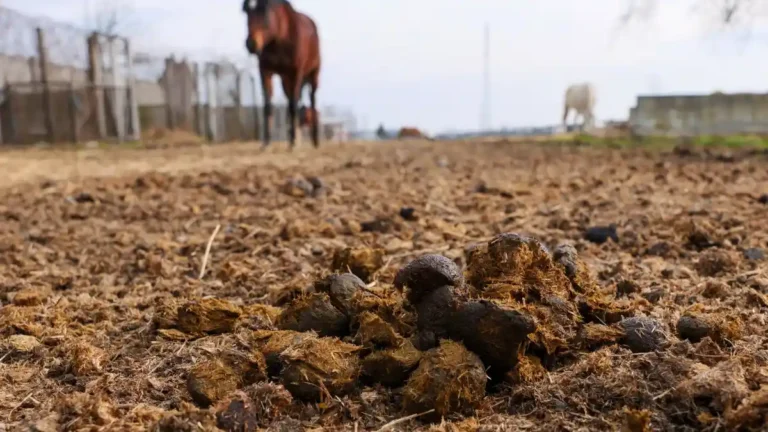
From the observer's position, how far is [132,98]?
1747 cm

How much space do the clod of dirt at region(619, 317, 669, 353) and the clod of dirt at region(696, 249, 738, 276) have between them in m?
0.99

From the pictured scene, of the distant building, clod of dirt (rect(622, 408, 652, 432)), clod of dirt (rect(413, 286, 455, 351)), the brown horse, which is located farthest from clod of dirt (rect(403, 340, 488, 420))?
the distant building

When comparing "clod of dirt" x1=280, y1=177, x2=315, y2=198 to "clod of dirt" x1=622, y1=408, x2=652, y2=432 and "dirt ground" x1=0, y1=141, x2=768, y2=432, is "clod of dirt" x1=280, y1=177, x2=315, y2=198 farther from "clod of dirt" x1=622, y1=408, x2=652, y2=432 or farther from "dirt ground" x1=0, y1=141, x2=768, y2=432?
"clod of dirt" x1=622, y1=408, x2=652, y2=432

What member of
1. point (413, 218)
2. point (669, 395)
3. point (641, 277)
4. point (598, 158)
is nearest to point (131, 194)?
point (413, 218)

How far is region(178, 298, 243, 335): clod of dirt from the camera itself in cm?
225

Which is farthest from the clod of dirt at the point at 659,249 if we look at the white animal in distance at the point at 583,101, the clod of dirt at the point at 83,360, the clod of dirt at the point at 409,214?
the white animal in distance at the point at 583,101

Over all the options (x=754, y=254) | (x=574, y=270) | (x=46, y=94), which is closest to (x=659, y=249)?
(x=754, y=254)

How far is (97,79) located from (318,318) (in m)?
16.5

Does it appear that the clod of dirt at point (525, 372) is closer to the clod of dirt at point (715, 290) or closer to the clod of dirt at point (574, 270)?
the clod of dirt at point (574, 270)

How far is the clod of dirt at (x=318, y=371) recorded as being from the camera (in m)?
1.75

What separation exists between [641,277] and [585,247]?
0.59 metres

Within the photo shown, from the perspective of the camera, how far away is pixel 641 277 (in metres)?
2.70

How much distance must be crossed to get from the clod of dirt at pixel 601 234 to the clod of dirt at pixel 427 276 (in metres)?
1.67

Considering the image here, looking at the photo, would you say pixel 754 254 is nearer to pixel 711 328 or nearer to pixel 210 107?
pixel 711 328
